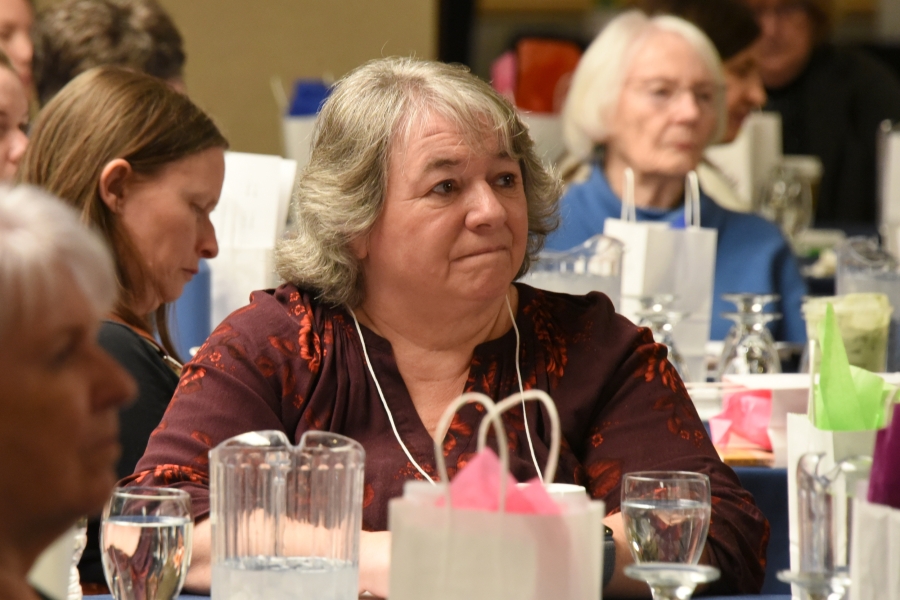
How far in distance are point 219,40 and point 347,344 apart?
5.40 m

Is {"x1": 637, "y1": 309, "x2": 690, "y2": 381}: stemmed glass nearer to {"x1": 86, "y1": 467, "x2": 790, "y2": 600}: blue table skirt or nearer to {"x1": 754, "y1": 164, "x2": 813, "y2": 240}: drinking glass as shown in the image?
{"x1": 86, "y1": 467, "x2": 790, "y2": 600}: blue table skirt

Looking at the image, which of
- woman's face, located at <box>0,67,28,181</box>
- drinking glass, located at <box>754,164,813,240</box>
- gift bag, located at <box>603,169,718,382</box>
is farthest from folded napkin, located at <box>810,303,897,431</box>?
drinking glass, located at <box>754,164,813,240</box>

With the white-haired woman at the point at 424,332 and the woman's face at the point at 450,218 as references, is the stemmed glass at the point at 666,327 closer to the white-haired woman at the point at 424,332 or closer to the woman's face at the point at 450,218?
the white-haired woman at the point at 424,332

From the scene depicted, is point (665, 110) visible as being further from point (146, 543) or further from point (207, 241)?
point (146, 543)

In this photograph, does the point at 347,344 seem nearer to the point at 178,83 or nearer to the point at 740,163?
the point at 178,83

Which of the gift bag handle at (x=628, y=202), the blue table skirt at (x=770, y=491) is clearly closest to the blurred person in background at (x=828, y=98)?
the gift bag handle at (x=628, y=202)

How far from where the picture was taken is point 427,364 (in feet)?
7.15

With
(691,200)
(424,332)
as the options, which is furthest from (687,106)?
(424,332)

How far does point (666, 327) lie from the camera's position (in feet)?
10.1

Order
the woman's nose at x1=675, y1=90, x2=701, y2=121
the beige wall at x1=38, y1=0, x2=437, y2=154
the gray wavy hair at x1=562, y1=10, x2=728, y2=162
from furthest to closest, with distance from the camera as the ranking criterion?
the beige wall at x1=38, y1=0, x2=437, y2=154 → the gray wavy hair at x1=562, y1=10, x2=728, y2=162 → the woman's nose at x1=675, y1=90, x2=701, y2=121

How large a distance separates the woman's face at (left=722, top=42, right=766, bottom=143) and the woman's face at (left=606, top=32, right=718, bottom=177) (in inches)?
22.7

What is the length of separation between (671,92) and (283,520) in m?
3.29

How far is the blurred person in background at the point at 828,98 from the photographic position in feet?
24.2

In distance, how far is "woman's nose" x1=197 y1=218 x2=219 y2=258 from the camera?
268cm
